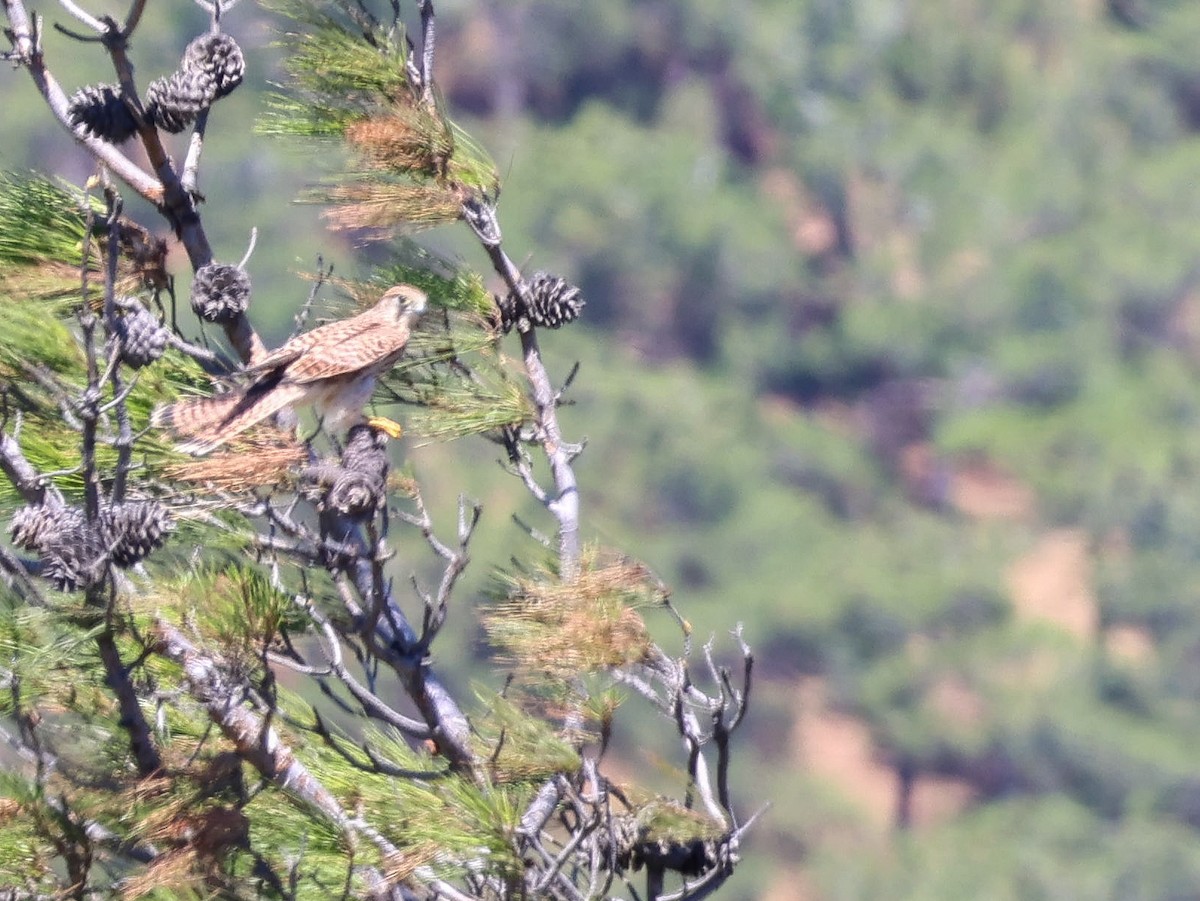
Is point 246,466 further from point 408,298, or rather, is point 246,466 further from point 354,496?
point 408,298

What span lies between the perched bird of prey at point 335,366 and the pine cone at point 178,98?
430 mm

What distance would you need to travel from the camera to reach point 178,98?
2682mm

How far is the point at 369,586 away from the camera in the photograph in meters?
2.69

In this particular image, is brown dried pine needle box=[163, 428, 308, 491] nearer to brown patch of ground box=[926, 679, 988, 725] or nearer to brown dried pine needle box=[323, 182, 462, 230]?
brown dried pine needle box=[323, 182, 462, 230]

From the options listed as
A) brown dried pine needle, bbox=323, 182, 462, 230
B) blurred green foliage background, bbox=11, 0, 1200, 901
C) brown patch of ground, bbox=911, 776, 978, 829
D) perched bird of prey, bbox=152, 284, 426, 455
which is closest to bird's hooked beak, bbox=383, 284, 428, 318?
perched bird of prey, bbox=152, 284, 426, 455

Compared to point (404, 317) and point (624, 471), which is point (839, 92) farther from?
point (404, 317)

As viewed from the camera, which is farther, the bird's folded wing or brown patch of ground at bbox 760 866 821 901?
brown patch of ground at bbox 760 866 821 901

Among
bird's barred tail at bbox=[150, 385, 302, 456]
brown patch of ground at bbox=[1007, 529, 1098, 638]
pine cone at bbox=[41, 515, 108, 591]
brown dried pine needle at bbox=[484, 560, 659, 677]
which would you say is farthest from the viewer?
brown patch of ground at bbox=[1007, 529, 1098, 638]

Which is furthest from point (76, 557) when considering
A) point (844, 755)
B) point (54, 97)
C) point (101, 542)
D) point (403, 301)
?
point (844, 755)

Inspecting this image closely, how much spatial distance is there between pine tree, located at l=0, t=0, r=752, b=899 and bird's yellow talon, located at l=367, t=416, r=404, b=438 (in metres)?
0.09

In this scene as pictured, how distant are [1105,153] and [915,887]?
35.9 feet

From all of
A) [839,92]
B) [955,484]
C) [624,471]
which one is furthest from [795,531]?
[839,92]

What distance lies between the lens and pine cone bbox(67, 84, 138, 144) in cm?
266

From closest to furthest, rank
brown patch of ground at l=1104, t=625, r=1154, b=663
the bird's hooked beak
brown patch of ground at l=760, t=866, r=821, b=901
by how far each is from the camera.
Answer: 1. the bird's hooked beak
2. brown patch of ground at l=760, t=866, r=821, b=901
3. brown patch of ground at l=1104, t=625, r=1154, b=663
